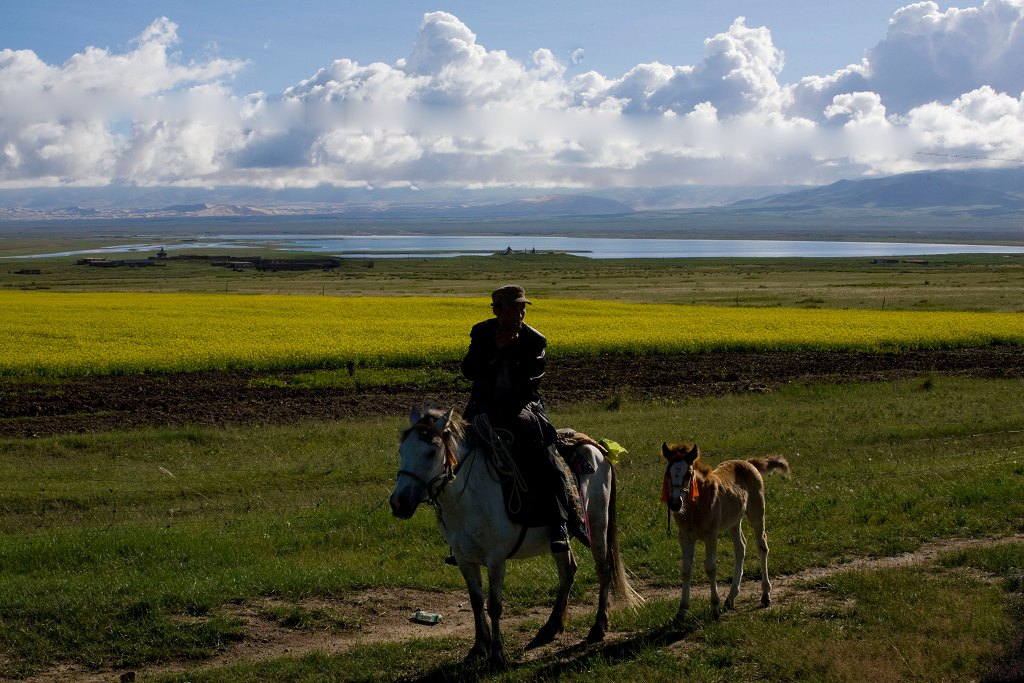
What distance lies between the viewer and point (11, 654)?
859 cm

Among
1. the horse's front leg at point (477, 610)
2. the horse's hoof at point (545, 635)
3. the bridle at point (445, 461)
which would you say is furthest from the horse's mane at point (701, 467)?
the bridle at point (445, 461)

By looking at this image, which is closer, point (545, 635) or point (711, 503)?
Answer: point (545, 635)

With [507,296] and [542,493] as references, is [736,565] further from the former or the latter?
[507,296]

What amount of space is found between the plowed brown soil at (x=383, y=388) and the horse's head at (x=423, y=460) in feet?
50.5

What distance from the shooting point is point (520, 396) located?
27.7ft

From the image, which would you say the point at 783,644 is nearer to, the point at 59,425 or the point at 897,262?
the point at 59,425

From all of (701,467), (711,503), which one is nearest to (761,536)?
(711,503)

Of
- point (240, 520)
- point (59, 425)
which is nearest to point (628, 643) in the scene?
point (240, 520)

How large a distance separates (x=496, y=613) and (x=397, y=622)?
1959 millimetres

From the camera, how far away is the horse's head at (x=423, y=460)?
726 cm

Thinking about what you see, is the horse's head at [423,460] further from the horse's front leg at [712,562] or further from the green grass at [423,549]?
the horse's front leg at [712,562]

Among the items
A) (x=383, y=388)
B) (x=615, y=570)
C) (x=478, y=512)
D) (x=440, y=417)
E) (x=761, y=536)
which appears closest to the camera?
(x=440, y=417)

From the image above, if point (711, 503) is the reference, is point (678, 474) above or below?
above

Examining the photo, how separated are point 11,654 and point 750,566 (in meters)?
7.56
